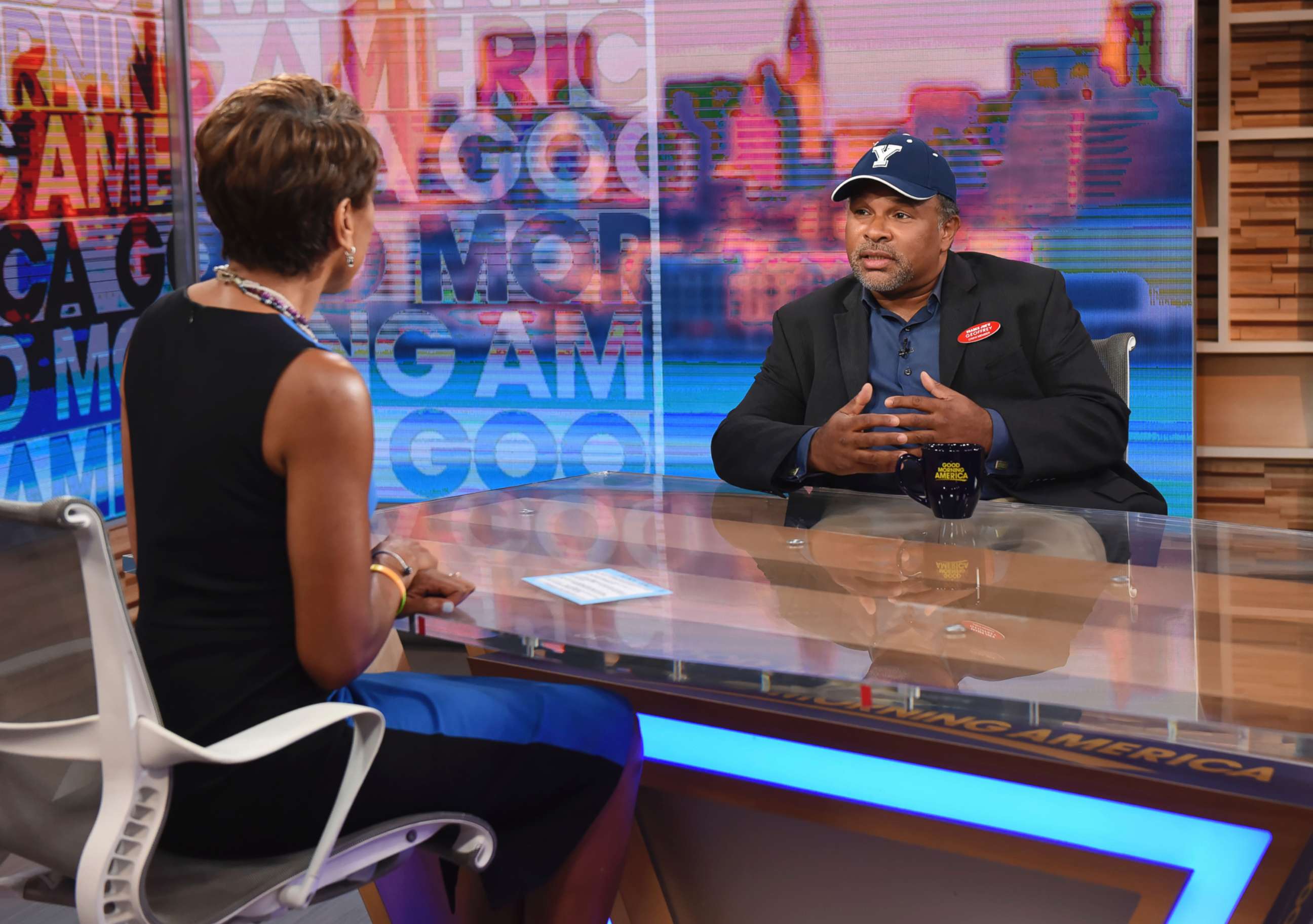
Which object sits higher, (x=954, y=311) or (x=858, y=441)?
(x=954, y=311)

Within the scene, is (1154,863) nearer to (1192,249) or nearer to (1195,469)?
(1192,249)

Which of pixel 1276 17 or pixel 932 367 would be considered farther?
pixel 1276 17

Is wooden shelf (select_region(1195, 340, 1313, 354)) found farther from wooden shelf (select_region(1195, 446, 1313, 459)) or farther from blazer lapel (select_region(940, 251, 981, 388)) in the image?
blazer lapel (select_region(940, 251, 981, 388))

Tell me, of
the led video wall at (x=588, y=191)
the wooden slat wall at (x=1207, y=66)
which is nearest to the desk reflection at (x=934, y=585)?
the led video wall at (x=588, y=191)

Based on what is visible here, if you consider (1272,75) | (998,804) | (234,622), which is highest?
(1272,75)

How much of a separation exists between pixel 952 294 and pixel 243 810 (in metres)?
1.90

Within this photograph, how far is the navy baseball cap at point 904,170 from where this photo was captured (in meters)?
2.77

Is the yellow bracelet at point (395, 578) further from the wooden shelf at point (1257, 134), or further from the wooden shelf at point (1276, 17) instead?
the wooden shelf at point (1276, 17)

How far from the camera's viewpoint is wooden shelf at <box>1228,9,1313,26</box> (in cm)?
409

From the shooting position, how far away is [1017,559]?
179 cm

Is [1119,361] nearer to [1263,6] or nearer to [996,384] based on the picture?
[996,384]

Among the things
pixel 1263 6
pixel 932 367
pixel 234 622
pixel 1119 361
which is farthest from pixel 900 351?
pixel 1263 6

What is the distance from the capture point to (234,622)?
1.42 metres

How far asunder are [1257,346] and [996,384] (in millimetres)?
1933
